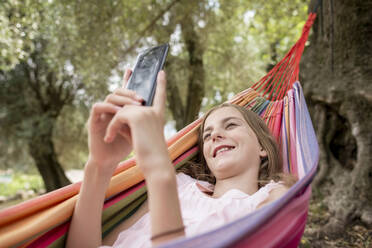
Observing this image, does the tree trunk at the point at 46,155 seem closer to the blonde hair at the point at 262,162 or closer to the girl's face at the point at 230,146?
the blonde hair at the point at 262,162

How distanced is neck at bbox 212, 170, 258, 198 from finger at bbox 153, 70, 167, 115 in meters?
0.65

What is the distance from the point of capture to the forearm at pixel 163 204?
0.68 meters

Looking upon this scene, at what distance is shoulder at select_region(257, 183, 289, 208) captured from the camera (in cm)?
108

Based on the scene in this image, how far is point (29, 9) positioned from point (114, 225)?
172 inches

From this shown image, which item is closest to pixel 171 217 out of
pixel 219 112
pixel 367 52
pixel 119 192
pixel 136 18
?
pixel 119 192

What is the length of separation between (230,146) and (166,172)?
636 mm

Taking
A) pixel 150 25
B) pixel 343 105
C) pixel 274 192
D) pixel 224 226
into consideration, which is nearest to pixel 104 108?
pixel 224 226

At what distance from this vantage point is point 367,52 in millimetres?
2350

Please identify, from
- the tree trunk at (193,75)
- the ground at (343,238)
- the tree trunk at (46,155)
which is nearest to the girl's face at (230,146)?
the ground at (343,238)

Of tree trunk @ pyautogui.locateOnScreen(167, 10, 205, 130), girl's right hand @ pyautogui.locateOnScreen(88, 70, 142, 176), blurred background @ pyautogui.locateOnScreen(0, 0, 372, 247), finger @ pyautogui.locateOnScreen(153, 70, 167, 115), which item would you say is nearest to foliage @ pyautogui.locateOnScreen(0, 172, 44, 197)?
blurred background @ pyautogui.locateOnScreen(0, 0, 372, 247)

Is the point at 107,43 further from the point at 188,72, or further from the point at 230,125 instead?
the point at 230,125

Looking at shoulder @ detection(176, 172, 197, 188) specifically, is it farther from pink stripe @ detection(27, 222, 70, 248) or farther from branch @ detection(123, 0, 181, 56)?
branch @ detection(123, 0, 181, 56)

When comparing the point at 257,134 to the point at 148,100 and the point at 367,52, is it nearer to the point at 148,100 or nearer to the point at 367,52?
the point at 148,100

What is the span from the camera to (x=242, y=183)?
1.25 meters
